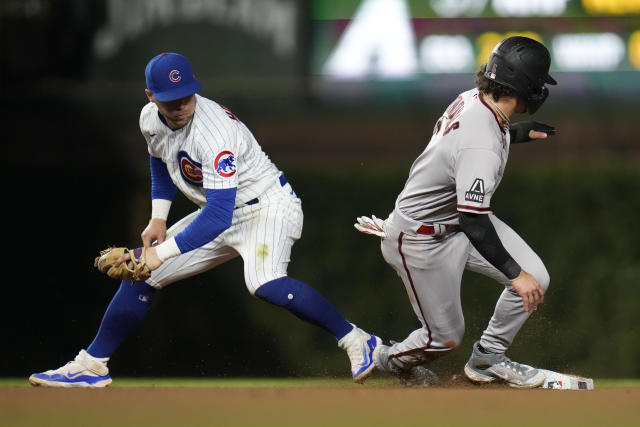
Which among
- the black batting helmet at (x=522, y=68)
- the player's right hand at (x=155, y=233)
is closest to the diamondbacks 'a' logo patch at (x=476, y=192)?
the black batting helmet at (x=522, y=68)

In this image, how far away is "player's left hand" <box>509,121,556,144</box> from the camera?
5281 mm

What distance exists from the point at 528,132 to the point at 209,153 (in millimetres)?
1665

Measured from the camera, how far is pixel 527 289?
4633mm

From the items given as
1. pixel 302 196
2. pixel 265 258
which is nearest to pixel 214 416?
pixel 265 258

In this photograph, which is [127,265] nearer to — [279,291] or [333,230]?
[279,291]

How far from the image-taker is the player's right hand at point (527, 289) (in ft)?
15.2

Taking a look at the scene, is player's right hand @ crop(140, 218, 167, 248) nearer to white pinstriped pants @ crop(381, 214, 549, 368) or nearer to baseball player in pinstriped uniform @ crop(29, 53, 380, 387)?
baseball player in pinstriped uniform @ crop(29, 53, 380, 387)

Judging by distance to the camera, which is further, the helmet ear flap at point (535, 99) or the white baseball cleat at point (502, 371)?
the white baseball cleat at point (502, 371)

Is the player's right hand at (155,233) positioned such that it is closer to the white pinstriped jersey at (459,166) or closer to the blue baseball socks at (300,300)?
the blue baseball socks at (300,300)

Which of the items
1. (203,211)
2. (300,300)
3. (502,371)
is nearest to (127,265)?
(203,211)

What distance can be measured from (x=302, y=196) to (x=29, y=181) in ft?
7.16

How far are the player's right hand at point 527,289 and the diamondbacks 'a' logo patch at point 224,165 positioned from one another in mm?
1434

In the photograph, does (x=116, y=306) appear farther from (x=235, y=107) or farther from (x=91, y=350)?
(x=235, y=107)

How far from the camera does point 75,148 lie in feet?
29.3
